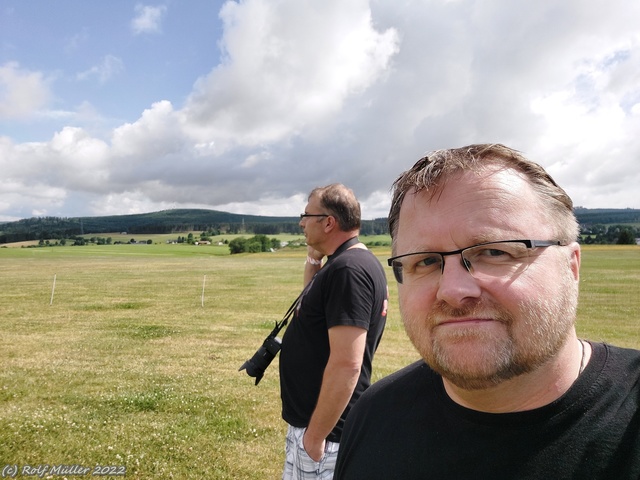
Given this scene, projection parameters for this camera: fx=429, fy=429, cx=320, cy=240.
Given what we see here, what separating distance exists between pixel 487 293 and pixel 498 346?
0.16 metres

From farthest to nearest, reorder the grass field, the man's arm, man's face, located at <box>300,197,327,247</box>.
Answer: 1. the grass field
2. man's face, located at <box>300,197,327,247</box>
3. the man's arm

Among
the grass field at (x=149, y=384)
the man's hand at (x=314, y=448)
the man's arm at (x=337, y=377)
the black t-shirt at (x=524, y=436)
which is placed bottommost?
the grass field at (x=149, y=384)

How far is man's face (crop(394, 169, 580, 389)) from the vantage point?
1.28 m

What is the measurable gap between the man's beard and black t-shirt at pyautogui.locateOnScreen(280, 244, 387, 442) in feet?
5.37

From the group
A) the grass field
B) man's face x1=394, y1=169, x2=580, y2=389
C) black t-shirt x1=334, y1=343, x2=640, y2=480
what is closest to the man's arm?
black t-shirt x1=334, y1=343, x2=640, y2=480

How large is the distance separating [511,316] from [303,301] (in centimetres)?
212

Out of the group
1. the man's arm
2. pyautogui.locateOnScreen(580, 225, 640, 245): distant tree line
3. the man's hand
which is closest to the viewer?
the man's arm

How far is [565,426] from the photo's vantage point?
4.13 ft

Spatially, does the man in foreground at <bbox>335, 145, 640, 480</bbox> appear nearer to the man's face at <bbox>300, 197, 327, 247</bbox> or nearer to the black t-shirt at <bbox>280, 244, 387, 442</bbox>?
the black t-shirt at <bbox>280, 244, 387, 442</bbox>

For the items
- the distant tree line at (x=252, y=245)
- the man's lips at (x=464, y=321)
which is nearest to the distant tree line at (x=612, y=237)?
the distant tree line at (x=252, y=245)

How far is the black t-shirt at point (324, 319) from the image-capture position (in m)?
3.01

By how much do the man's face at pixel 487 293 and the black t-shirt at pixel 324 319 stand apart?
1.45 meters

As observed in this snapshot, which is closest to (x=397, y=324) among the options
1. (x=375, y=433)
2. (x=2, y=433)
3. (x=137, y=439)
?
(x=137, y=439)

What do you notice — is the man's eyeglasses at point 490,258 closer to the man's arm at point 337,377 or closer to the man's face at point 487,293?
the man's face at point 487,293
